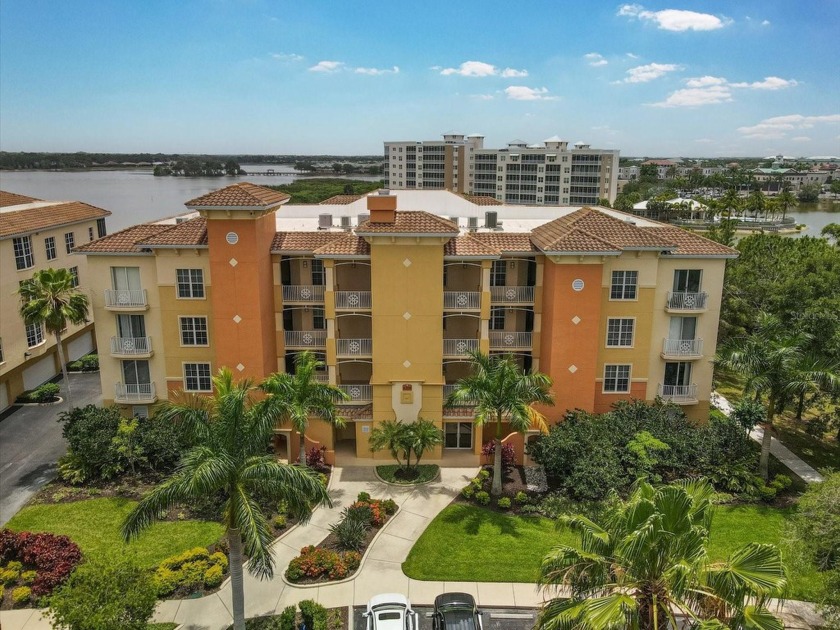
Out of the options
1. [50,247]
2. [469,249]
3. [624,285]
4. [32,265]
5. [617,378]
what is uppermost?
[469,249]

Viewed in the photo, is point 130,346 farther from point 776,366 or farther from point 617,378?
point 776,366

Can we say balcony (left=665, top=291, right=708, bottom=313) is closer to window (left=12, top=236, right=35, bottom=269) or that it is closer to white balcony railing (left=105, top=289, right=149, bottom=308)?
white balcony railing (left=105, top=289, right=149, bottom=308)

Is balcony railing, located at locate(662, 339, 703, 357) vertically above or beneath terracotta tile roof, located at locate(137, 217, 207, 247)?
beneath

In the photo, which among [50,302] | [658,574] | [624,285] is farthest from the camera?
[50,302]

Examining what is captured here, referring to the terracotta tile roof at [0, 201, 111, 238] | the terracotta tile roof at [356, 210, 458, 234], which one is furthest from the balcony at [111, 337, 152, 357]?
the terracotta tile roof at [356, 210, 458, 234]

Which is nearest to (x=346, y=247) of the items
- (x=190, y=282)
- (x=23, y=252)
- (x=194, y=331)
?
(x=190, y=282)

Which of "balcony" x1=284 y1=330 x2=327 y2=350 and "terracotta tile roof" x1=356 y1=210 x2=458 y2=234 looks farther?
"balcony" x1=284 y1=330 x2=327 y2=350

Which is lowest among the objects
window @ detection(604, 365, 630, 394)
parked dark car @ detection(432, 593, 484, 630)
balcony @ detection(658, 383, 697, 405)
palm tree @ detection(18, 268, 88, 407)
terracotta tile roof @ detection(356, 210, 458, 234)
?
parked dark car @ detection(432, 593, 484, 630)
